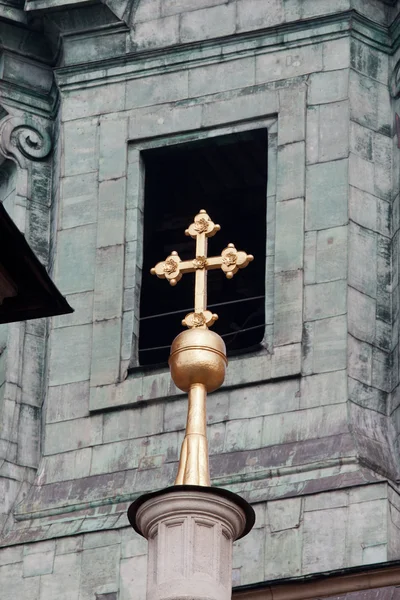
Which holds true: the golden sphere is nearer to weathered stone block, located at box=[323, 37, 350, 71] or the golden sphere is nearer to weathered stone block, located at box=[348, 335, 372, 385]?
weathered stone block, located at box=[348, 335, 372, 385]

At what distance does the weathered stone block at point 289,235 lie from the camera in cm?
5828

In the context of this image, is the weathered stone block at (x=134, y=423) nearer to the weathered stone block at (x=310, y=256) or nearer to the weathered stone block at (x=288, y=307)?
the weathered stone block at (x=288, y=307)

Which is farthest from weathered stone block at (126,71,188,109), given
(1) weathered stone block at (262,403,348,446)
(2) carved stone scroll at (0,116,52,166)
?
(1) weathered stone block at (262,403,348,446)

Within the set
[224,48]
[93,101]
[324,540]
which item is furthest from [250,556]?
[93,101]

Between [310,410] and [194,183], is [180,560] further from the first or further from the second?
[194,183]

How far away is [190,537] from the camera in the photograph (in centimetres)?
4884

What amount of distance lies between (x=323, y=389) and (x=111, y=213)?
431 centimetres

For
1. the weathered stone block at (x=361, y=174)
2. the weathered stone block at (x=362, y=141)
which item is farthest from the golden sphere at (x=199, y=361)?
the weathered stone block at (x=362, y=141)

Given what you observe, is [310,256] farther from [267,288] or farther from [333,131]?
[333,131]

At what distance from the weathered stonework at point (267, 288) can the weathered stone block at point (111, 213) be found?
40 millimetres

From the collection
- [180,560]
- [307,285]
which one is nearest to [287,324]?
[307,285]

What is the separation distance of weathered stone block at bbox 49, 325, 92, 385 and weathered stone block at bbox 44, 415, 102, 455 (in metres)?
0.60

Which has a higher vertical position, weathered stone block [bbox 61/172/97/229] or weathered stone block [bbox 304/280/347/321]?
weathered stone block [bbox 61/172/97/229]

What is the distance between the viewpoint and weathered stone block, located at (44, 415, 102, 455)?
58406 millimetres
